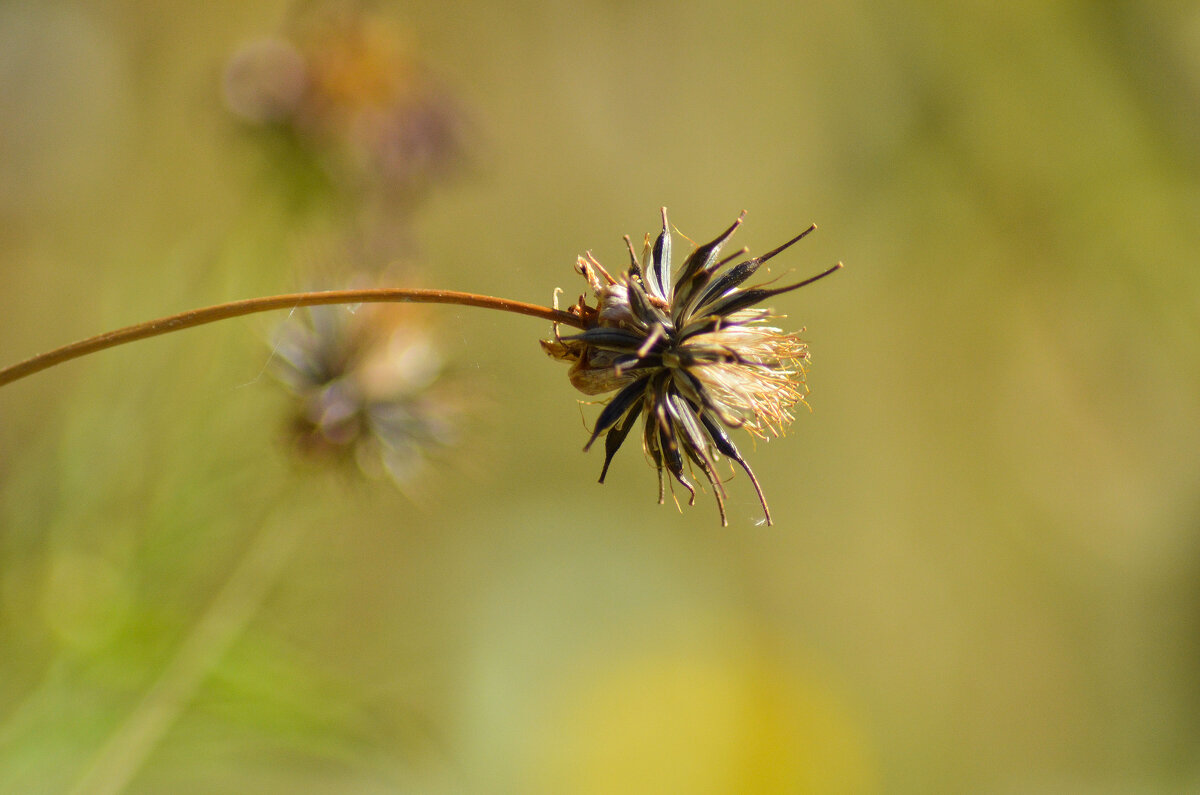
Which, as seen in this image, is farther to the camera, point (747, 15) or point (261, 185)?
point (747, 15)

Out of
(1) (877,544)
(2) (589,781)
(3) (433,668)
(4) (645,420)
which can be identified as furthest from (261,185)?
(1) (877,544)

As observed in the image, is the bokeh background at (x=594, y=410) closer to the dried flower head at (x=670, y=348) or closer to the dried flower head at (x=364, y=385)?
the dried flower head at (x=364, y=385)

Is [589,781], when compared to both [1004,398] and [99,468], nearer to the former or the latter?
[99,468]

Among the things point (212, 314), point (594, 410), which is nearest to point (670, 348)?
point (212, 314)

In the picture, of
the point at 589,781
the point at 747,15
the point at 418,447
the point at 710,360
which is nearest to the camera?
the point at 710,360

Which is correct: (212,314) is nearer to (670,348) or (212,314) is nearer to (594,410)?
(670,348)

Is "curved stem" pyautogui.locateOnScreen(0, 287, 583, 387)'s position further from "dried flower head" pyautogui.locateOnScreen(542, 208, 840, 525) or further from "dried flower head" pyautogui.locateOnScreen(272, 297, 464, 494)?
"dried flower head" pyautogui.locateOnScreen(272, 297, 464, 494)
